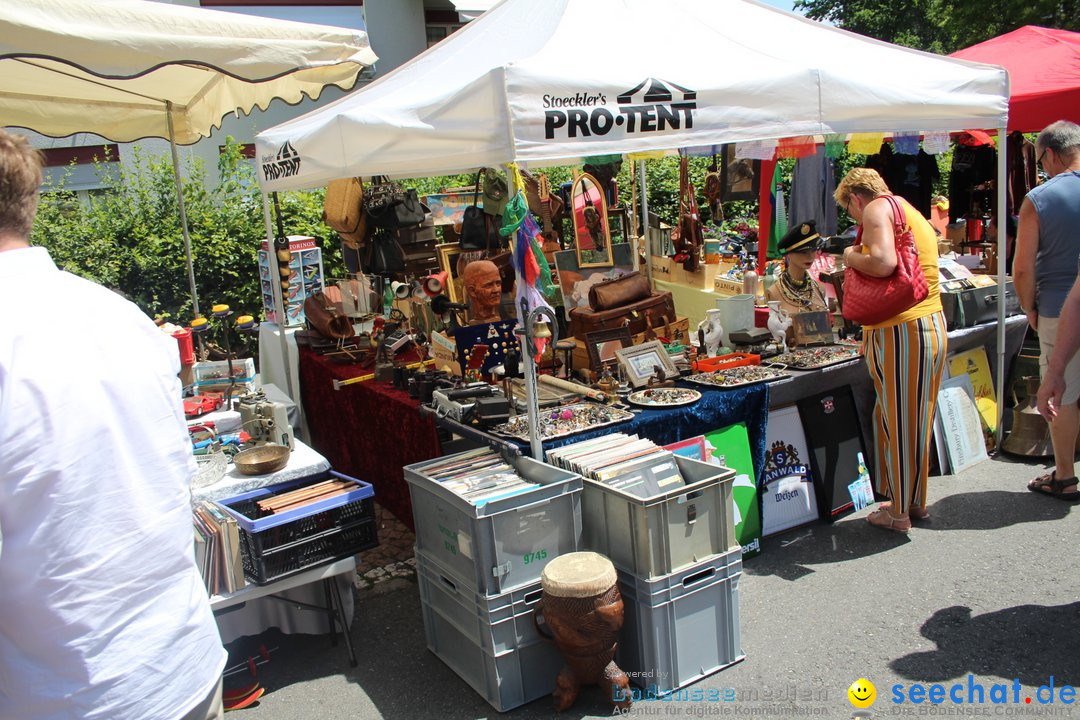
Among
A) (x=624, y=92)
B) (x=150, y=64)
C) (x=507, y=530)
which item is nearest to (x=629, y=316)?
(x=624, y=92)

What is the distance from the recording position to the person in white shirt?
1.36 m

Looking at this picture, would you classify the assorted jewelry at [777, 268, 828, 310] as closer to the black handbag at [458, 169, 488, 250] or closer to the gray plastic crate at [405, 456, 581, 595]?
the black handbag at [458, 169, 488, 250]

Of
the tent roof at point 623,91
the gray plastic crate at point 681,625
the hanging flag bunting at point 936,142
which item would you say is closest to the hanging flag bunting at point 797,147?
the hanging flag bunting at point 936,142

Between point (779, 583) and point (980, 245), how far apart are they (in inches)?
162

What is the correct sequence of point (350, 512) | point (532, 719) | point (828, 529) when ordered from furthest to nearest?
point (828, 529), point (350, 512), point (532, 719)

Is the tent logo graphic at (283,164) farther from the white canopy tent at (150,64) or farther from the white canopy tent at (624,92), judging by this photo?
the white canopy tent at (150,64)

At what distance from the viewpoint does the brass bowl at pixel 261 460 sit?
11.4ft

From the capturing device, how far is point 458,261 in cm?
627

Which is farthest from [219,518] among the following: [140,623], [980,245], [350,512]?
[980,245]

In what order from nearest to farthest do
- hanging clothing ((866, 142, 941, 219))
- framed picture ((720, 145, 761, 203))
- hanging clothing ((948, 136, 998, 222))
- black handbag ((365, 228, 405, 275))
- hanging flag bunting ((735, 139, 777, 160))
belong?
black handbag ((365, 228, 405, 275)), hanging flag bunting ((735, 139, 777, 160)), framed picture ((720, 145, 761, 203)), hanging clothing ((866, 142, 941, 219)), hanging clothing ((948, 136, 998, 222))

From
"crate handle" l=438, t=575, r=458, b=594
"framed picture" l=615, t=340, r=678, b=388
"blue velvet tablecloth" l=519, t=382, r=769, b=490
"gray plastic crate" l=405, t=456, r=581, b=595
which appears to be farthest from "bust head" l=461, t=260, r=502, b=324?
"crate handle" l=438, t=575, r=458, b=594

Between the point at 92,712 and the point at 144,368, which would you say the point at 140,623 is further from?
the point at 144,368

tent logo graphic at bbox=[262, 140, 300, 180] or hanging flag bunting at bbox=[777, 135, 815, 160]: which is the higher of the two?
hanging flag bunting at bbox=[777, 135, 815, 160]

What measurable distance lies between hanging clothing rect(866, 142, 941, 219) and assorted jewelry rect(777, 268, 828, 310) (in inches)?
143
